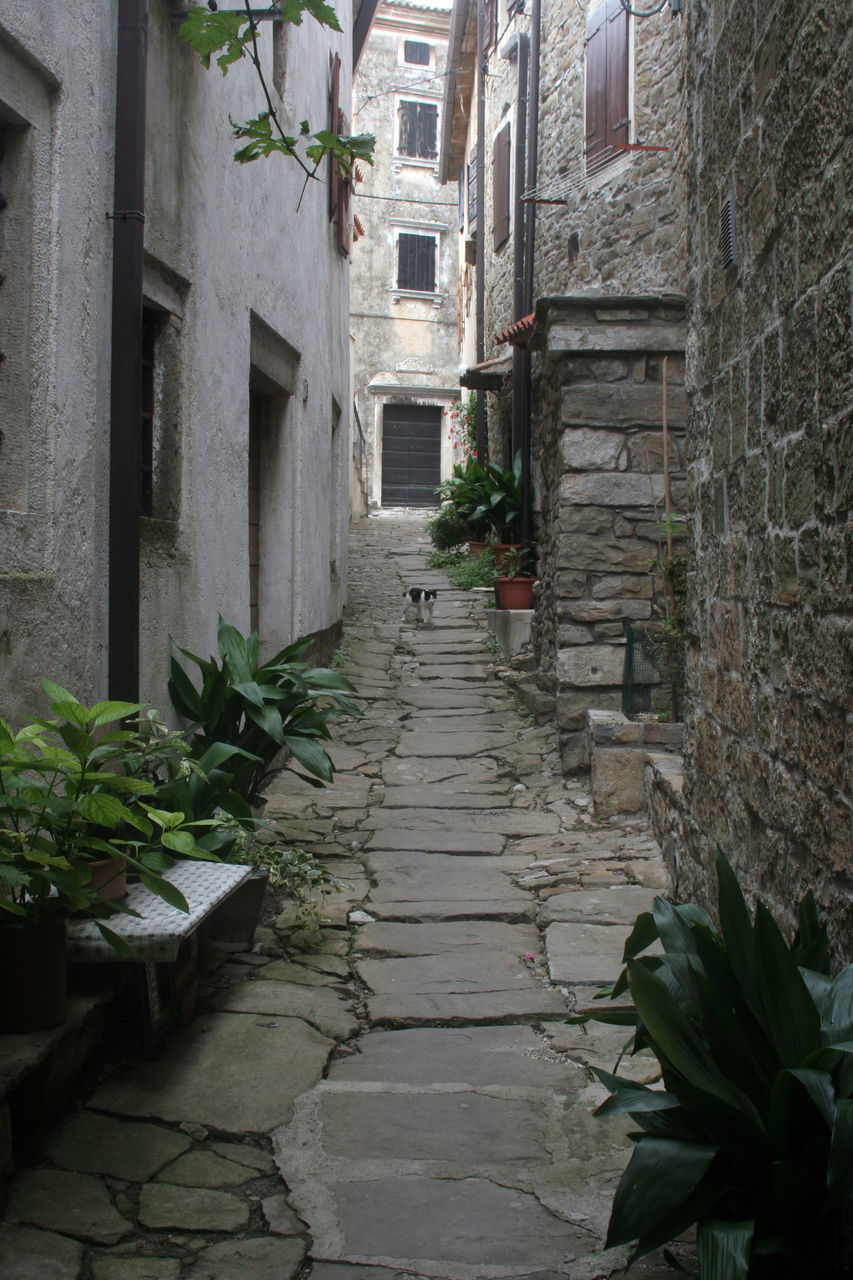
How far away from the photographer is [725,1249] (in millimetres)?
1584

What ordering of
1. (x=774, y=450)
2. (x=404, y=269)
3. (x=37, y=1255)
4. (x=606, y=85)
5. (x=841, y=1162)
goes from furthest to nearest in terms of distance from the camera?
(x=404, y=269) < (x=606, y=85) < (x=774, y=450) < (x=37, y=1255) < (x=841, y=1162)

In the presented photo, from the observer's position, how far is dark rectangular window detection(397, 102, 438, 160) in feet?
68.8

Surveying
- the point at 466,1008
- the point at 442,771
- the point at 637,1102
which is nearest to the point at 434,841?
the point at 442,771

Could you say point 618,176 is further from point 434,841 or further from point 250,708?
point 250,708

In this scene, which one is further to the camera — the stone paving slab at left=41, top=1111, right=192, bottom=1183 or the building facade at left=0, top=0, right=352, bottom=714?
the building facade at left=0, top=0, right=352, bottom=714

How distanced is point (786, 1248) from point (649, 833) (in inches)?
130

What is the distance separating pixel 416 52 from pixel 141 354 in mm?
20774

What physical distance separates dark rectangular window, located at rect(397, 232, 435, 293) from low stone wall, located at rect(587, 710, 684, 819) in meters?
17.0

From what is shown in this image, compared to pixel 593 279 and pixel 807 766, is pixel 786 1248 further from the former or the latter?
pixel 593 279

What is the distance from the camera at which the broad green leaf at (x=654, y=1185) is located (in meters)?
1.65

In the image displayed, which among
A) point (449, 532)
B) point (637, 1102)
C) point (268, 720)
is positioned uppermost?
point (449, 532)

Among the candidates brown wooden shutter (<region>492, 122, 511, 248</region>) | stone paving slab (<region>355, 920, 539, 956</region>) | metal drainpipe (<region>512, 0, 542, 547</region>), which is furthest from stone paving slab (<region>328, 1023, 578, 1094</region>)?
brown wooden shutter (<region>492, 122, 511, 248</region>)

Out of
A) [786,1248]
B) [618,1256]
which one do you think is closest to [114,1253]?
[618,1256]

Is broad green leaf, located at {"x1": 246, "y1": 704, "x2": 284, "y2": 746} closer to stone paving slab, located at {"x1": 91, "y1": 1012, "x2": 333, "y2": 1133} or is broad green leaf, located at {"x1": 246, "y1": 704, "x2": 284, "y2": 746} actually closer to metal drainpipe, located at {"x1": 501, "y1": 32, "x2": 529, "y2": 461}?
stone paving slab, located at {"x1": 91, "y1": 1012, "x2": 333, "y2": 1133}
